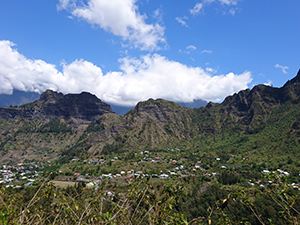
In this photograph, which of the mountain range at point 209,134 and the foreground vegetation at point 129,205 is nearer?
the foreground vegetation at point 129,205

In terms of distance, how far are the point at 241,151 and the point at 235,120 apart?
71.5 m

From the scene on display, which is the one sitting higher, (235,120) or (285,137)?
(235,120)

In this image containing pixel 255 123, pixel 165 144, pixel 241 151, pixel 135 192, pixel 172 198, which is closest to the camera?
pixel 172 198

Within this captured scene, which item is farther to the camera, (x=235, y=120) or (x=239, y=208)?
(x=235, y=120)

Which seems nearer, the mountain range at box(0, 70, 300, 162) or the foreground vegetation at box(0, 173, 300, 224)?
the foreground vegetation at box(0, 173, 300, 224)

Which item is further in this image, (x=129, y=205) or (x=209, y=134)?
(x=209, y=134)

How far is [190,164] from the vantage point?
10269 centimetres

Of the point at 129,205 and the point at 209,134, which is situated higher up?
the point at 129,205

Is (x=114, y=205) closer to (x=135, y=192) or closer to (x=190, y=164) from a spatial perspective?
(x=135, y=192)

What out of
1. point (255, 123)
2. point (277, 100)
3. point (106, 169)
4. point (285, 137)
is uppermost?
point (277, 100)

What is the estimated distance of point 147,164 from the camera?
10250 centimetres

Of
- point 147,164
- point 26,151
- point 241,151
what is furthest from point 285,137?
point 26,151

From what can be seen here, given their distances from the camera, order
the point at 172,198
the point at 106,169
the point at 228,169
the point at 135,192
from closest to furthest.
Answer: the point at 172,198 → the point at 135,192 → the point at 228,169 → the point at 106,169

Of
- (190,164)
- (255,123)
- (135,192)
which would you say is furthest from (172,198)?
(255,123)
